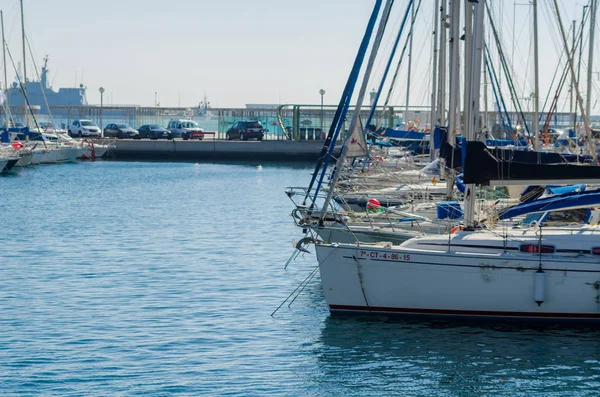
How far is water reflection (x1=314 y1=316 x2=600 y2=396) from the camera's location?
17.6m

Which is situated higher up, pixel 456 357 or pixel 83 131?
pixel 83 131

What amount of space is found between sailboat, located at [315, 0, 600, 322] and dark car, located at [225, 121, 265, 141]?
2903 inches

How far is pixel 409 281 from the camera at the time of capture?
20.3 metres

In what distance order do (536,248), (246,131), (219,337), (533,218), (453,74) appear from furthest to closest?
(246,131), (453,74), (533,218), (219,337), (536,248)

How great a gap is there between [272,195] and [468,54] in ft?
108

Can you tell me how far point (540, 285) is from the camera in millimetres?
19891

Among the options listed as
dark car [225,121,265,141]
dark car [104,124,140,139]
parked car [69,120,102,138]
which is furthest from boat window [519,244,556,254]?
parked car [69,120,102,138]

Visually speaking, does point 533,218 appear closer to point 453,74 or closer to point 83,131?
point 453,74

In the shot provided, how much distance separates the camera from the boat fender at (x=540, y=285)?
781 inches

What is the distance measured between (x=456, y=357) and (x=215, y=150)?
72.0 metres

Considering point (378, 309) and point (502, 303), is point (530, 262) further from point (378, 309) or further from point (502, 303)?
point (378, 309)

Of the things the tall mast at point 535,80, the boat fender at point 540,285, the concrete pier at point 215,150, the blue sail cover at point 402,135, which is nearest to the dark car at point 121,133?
the concrete pier at point 215,150

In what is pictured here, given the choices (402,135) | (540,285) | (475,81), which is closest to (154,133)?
(402,135)

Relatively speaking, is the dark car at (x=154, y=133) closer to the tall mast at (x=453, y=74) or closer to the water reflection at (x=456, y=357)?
the tall mast at (x=453, y=74)
